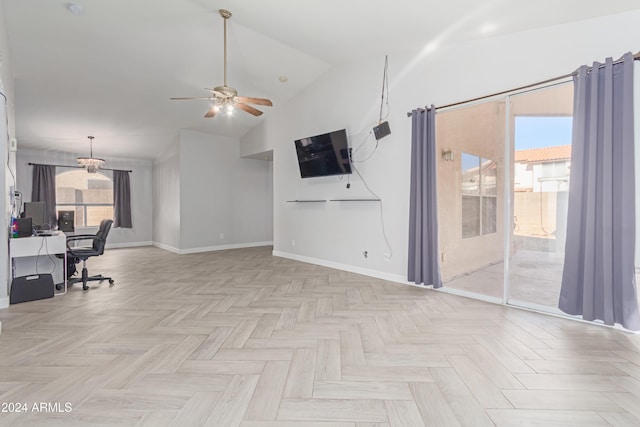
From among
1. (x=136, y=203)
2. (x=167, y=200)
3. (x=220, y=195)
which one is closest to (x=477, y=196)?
(x=220, y=195)

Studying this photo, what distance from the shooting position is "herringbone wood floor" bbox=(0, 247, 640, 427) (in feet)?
5.11

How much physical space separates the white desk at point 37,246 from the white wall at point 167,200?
3203 millimetres

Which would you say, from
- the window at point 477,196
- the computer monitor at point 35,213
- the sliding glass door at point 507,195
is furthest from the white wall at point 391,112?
the computer monitor at point 35,213

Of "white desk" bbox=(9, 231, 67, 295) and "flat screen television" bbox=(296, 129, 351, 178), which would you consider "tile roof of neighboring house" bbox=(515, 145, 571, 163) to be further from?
"white desk" bbox=(9, 231, 67, 295)

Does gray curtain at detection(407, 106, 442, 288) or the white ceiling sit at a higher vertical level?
the white ceiling

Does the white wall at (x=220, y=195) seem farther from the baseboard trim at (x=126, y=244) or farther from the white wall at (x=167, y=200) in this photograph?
the baseboard trim at (x=126, y=244)

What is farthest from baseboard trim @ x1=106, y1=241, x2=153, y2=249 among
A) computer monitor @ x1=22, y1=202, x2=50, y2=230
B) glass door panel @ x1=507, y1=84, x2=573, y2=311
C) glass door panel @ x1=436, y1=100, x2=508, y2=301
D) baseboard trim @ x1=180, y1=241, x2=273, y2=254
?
glass door panel @ x1=507, y1=84, x2=573, y2=311

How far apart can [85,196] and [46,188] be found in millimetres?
860

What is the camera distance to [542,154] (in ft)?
10.8

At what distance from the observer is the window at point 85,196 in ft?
25.2

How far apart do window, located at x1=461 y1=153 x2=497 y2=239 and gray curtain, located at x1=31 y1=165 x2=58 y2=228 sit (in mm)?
9037

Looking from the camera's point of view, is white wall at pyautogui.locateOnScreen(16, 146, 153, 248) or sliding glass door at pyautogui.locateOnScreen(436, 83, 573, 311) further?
white wall at pyautogui.locateOnScreen(16, 146, 153, 248)

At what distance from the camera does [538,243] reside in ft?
11.3

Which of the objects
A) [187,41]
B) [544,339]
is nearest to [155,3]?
[187,41]
